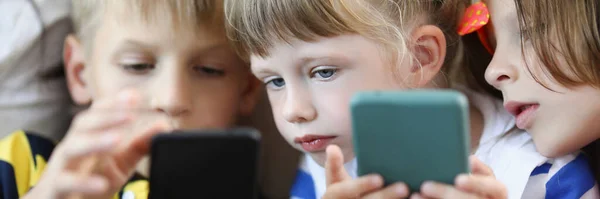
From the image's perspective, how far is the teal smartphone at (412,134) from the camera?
41cm

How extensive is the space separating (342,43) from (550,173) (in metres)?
0.25

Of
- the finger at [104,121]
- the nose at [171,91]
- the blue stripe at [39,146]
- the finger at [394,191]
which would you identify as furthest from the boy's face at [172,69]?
the finger at [394,191]

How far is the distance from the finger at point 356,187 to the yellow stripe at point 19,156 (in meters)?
0.43

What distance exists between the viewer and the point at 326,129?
63cm

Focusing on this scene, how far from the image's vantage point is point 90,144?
1.52ft

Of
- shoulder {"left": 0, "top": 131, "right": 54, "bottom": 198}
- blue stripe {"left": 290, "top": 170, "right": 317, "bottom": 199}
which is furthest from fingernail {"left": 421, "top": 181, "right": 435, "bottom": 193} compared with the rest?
shoulder {"left": 0, "top": 131, "right": 54, "bottom": 198}

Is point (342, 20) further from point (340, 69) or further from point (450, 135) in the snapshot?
point (450, 135)

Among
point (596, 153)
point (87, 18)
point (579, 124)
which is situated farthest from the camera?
point (87, 18)

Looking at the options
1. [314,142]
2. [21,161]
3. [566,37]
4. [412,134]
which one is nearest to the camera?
[412,134]

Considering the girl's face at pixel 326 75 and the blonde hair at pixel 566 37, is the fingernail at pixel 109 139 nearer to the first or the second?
the girl's face at pixel 326 75

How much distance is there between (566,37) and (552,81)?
0.04 m

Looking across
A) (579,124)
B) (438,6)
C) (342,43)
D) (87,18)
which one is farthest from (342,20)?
(87,18)

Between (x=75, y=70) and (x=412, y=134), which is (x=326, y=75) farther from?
(x=75, y=70)

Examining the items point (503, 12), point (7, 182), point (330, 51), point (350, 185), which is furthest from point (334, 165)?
point (7, 182)
